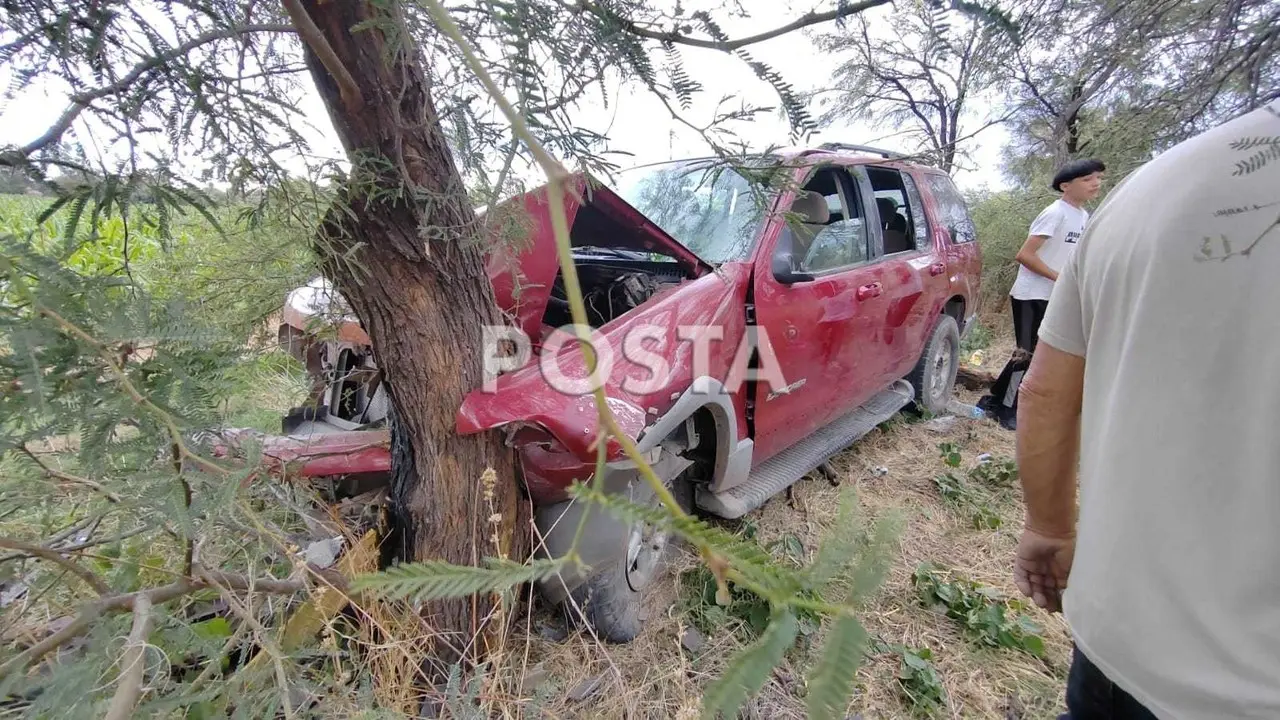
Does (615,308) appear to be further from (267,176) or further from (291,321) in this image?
(267,176)

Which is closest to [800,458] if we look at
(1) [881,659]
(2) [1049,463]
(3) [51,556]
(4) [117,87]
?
(1) [881,659]

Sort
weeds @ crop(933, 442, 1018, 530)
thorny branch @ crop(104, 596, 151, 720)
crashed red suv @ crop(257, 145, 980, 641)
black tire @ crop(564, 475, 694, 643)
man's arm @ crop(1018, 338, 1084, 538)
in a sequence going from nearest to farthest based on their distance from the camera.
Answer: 1. thorny branch @ crop(104, 596, 151, 720)
2. man's arm @ crop(1018, 338, 1084, 538)
3. crashed red suv @ crop(257, 145, 980, 641)
4. black tire @ crop(564, 475, 694, 643)
5. weeds @ crop(933, 442, 1018, 530)

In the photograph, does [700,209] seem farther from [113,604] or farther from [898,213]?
[113,604]

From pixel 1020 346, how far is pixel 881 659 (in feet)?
10.2

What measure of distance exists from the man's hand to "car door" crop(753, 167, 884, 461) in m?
1.24

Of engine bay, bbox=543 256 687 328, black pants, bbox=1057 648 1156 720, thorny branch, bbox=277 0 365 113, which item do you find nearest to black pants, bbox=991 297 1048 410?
engine bay, bbox=543 256 687 328

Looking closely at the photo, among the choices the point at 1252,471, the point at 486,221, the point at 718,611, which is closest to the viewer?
the point at 1252,471

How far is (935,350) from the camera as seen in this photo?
14.1ft

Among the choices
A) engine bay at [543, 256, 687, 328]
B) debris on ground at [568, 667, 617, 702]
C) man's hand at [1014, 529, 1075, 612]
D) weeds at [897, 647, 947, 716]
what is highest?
engine bay at [543, 256, 687, 328]

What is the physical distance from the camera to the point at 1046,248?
3.74 m

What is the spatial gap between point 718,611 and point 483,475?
1177 mm

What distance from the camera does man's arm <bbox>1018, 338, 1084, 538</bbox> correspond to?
3.88 feet

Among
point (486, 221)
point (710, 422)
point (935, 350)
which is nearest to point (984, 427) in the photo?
point (935, 350)

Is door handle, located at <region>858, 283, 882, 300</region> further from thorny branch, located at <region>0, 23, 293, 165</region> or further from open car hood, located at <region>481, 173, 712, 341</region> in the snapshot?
thorny branch, located at <region>0, 23, 293, 165</region>
